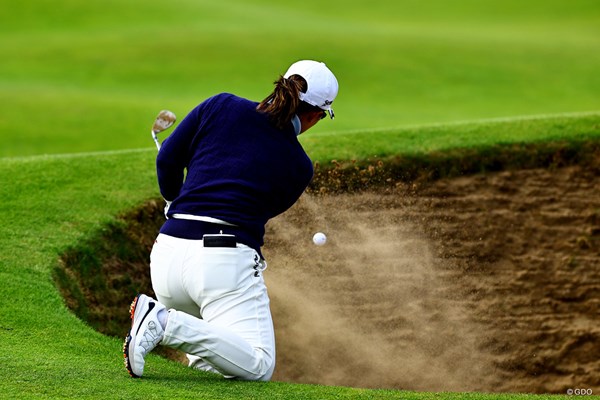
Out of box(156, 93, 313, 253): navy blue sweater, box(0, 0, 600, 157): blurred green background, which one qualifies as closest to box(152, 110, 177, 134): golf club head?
box(156, 93, 313, 253): navy blue sweater

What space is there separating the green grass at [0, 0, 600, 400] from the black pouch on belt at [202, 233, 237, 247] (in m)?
0.79

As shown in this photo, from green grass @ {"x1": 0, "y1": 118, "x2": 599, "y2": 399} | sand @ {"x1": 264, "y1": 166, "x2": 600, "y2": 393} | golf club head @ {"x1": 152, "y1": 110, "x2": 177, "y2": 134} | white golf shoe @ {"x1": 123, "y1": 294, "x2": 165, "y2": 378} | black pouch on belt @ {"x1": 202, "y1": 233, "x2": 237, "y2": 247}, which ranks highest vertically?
golf club head @ {"x1": 152, "y1": 110, "x2": 177, "y2": 134}

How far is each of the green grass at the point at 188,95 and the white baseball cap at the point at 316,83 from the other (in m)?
1.71

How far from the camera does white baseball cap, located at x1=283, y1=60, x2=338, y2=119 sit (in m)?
6.10

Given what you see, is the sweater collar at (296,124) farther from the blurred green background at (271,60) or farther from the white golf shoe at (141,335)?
the blurred green background at (271,60)

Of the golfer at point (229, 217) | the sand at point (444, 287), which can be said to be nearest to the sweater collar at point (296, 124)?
the golfer at point (229, 217)

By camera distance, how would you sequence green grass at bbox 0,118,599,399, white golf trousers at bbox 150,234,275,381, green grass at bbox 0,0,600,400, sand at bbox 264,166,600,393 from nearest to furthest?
green grass at bbox 0,118,599,399
white golf trousers at bbox 150,234,275,381
green grass at bbox 0,0,600,400
sand at bbox 264,166,600,393

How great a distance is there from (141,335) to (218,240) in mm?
710

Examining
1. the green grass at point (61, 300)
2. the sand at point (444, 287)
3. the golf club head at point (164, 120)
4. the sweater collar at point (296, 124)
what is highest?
the sweater collar at point (296, 124)

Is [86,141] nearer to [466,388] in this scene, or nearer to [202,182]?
[466,388]

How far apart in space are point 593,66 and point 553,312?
1348 cm

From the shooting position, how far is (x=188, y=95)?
18.9m

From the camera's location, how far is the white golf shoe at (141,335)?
219 inches

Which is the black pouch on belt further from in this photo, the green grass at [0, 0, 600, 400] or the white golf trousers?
the green grass at [0, 0, 600, 400]
